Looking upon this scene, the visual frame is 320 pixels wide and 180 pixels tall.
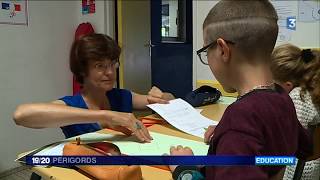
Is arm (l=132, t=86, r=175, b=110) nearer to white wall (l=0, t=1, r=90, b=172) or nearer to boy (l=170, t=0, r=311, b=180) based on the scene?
boy (l=170, t=0, r=311, b=180)

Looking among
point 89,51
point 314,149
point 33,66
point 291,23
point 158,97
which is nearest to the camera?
point 314,149

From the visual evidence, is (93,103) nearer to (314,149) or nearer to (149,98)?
(149,98)

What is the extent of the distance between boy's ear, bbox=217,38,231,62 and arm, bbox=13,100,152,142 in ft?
1.65

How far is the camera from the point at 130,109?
1.66m

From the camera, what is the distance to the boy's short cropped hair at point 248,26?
682 mm

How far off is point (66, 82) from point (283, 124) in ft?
9.94

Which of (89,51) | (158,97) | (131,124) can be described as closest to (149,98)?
(158,97)

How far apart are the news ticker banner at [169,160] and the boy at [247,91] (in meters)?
0.01

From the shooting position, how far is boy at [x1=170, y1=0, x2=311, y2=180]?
1.91 feet

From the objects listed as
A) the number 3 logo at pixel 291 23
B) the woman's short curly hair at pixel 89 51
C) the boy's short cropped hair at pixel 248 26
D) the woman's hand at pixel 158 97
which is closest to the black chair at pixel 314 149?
the boy's short cropped hair at pixel 248 26

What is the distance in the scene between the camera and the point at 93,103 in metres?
1.50

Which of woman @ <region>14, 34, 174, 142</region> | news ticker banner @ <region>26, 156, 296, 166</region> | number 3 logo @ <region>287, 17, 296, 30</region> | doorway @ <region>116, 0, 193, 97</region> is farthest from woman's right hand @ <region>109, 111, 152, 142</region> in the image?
doorway @ <region>116, 0, 193, 97</region>

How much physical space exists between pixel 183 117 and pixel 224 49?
730mm

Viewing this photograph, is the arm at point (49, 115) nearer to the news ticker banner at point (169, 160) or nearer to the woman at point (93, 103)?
the woman at point (93, 103)
